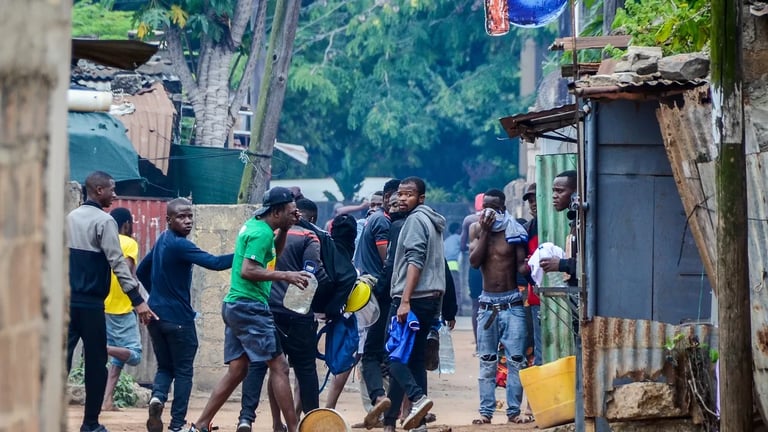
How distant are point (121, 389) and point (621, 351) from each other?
6.13 meters

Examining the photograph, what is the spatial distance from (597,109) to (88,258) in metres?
3.63

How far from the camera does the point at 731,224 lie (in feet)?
18.7

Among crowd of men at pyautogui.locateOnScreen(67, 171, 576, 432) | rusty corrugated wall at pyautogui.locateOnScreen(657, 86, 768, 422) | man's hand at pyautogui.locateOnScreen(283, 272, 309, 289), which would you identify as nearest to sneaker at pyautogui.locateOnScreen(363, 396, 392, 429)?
crowd of men at pyautogui.locateOnScreen(67, 171, 576, 432)

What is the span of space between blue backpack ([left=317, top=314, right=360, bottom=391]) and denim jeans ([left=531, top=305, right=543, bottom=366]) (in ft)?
6.70

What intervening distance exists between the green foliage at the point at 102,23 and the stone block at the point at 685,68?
16.7m

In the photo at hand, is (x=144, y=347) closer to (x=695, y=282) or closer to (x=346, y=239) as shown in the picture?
(x=346, y=239)

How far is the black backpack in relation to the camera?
970cm

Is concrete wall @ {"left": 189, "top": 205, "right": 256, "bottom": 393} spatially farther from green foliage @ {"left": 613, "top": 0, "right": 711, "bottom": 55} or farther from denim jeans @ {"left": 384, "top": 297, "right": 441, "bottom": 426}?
green foliage @ {"left": 613, "top": 0, "right": 711, "bottom": 55}

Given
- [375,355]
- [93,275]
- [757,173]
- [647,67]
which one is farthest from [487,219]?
[757,173]

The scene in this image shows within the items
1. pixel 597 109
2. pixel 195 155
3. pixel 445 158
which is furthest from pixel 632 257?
pixel 445 158

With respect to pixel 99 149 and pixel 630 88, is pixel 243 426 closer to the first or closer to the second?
pixel 630 88

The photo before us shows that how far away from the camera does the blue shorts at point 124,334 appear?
36.5 ft

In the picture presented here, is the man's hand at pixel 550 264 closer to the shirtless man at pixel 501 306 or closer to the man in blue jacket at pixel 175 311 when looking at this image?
the shirtless man at pixel 501 306

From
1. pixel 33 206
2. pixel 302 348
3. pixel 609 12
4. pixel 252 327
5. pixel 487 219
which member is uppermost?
pixel 609 12
